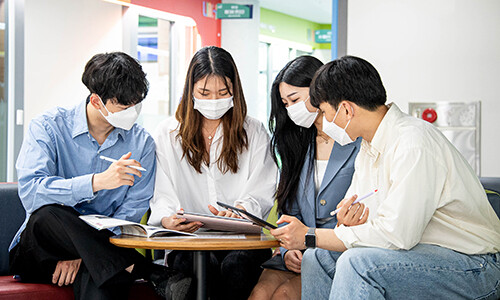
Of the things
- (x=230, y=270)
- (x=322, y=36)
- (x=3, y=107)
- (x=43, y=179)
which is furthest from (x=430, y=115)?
(x=322, y=36)

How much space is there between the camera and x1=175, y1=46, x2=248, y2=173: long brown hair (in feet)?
9.46

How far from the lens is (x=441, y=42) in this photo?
3.99 meters

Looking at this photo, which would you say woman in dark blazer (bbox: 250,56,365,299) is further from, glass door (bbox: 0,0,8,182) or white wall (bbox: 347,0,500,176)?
glass door (bbox: 0,0,8,182)

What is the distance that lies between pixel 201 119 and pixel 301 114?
511 millimetres

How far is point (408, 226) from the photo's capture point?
189cm

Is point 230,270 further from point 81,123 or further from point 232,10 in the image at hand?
point 232,10

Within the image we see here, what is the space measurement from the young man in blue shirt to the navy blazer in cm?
72

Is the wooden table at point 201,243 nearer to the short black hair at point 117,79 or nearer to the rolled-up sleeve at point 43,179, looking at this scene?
the rolled-up sleeve at point 43,179

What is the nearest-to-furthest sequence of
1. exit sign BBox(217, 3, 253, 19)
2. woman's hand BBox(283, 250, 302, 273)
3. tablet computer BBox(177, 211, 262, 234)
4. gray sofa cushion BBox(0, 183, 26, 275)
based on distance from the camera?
tablet computer BBox(177, 211, 262, 234) → woman's hand BBox(283, 250, 302, 273) → gray sofa cushion BBox(0, 183, 26, 275) → exit sign BBox(217, 3, 253, 19)

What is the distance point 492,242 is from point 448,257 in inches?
7.9

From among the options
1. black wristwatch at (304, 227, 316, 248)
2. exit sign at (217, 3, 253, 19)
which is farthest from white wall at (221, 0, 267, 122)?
black wristwatch at (304, 227, 316, 248)

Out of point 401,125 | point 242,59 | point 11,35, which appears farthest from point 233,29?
A: point 401,125

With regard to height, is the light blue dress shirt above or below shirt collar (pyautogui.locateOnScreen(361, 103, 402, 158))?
below

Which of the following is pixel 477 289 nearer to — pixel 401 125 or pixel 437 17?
pixel 401 125
